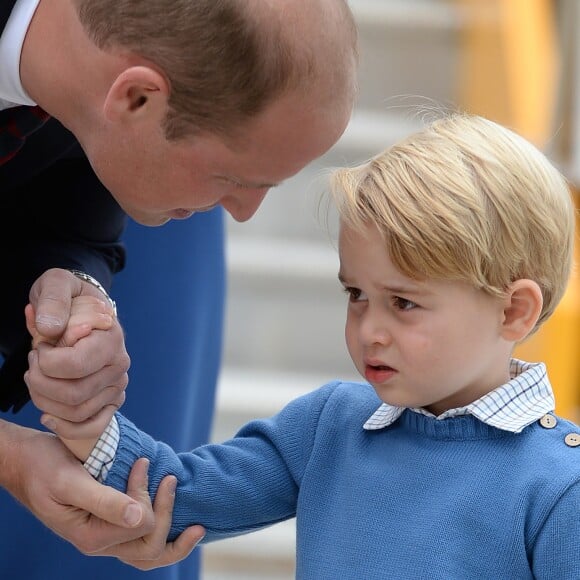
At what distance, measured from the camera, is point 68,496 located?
1.36 meters

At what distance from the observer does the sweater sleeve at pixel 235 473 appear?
4.51 ft

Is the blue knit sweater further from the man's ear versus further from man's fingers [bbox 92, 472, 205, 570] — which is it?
the man's ear

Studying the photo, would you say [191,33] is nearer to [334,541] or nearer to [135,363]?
[334,541]

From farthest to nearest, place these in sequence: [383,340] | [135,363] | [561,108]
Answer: [561,108], [135,363], [383,340]

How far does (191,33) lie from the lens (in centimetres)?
127

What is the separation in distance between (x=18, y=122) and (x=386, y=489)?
0.62 m

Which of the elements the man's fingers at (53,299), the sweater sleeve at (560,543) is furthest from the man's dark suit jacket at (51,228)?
the sweater sleeve at (560,543)

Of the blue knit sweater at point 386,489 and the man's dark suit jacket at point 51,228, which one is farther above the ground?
the man's dark suit jacket at point 51,228

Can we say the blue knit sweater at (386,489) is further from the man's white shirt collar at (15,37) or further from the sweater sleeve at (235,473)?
the man's white shirt collar at (15,37)

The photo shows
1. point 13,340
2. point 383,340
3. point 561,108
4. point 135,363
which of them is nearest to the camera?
point 383,340

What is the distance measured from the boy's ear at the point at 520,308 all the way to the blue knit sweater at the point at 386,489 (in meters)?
0.10

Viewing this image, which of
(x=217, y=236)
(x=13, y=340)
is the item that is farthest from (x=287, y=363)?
(x=13, y=340)

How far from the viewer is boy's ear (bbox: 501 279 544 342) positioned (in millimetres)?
1270

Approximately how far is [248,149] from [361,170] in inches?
5.0
